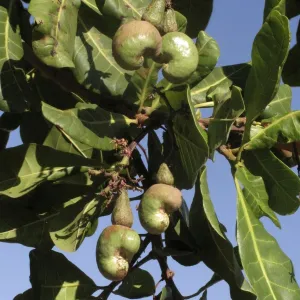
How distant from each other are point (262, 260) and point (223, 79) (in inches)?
23.8

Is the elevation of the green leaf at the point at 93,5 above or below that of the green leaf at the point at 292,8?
below

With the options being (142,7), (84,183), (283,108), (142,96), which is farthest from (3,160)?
(283,108)

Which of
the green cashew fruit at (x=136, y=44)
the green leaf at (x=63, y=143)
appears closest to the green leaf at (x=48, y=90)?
the green leaf at (x=63, y=143)

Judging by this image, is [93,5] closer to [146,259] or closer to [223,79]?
[223,79]

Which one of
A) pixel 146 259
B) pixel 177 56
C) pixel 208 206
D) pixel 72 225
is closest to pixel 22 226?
pixel 72 225

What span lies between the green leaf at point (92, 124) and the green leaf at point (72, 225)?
24 cm

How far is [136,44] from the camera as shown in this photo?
194 centimetres

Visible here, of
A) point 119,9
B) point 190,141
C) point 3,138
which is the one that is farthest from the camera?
point 3,138

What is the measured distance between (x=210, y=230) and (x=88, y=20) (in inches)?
28.7

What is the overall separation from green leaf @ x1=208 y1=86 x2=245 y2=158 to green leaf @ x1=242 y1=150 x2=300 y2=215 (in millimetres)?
315

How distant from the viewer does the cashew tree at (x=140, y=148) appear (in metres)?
2.13

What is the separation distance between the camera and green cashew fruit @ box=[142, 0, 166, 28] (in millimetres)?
2035

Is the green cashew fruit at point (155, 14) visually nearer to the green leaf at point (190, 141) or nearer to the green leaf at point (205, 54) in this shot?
the green leaf at point (190, 141)

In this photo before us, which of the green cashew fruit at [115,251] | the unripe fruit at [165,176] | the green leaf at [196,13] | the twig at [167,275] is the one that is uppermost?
the green leaf at [196,13]
